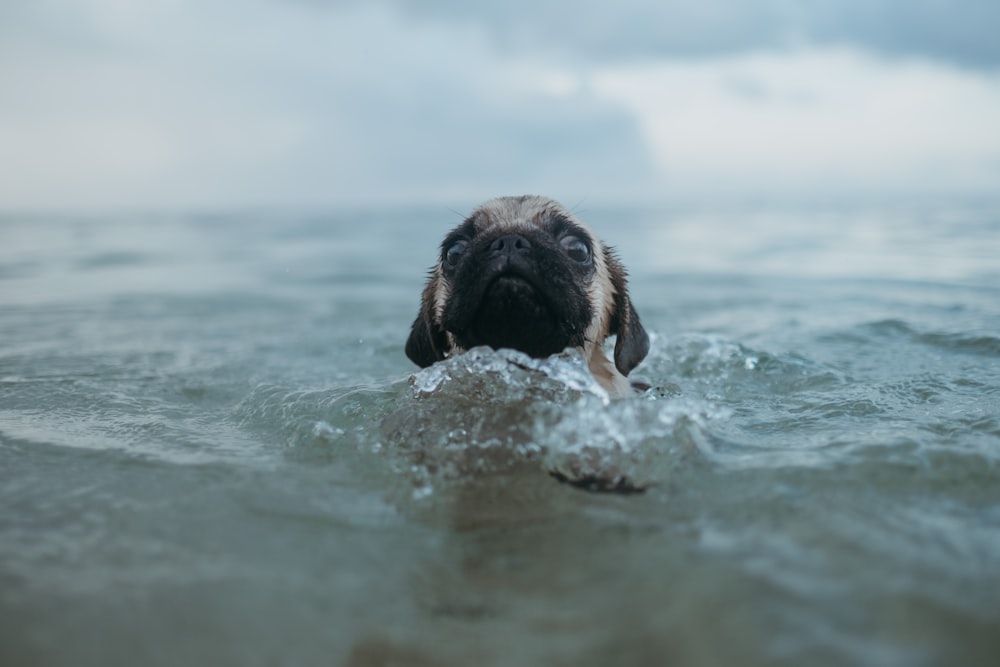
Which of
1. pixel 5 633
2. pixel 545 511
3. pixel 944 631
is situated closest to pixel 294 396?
pixel 545 511

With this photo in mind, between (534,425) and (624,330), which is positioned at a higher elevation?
(624,330)

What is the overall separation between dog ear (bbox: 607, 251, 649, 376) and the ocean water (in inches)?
22.9

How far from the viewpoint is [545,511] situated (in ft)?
12.6

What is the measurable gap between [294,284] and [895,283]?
9823 mm

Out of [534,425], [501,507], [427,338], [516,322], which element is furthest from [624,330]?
[501,507]

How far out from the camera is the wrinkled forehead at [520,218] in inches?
215

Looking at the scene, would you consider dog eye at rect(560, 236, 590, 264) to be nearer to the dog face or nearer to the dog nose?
the dog face

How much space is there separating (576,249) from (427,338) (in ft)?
4.03

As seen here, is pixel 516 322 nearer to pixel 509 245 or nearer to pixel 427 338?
pixel 509 245

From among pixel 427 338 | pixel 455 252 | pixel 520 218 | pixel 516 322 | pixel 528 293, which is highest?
pixel 520 218

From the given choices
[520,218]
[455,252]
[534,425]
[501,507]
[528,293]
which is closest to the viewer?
[501,507]

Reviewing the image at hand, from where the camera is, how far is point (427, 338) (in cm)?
588

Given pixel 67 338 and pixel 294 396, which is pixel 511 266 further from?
pixel 67 338

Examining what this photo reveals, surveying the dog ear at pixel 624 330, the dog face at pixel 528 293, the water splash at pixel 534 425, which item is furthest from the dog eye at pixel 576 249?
the water splash at pixel 534 425
